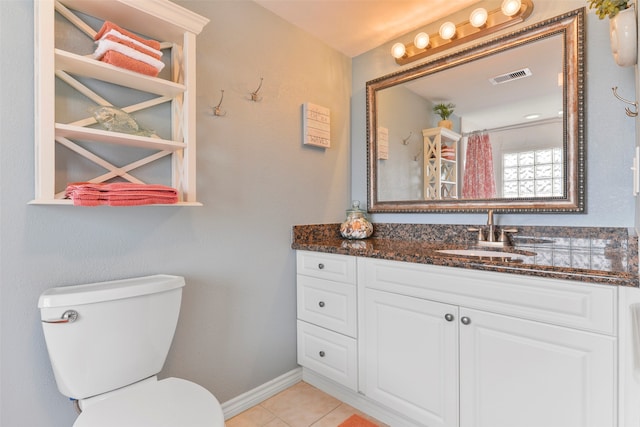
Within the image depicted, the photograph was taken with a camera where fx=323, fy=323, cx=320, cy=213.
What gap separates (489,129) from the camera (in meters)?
1.76

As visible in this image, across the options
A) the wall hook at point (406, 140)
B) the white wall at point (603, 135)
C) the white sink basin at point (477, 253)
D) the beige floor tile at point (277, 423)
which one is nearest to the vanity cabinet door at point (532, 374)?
the white sink basin at point (477, 253)

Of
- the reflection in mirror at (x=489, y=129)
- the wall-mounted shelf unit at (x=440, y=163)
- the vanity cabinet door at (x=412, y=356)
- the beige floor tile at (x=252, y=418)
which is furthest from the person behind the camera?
the wall-mounted shelf unit at (x=440, y=163)

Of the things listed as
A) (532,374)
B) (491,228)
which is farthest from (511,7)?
(532,374)

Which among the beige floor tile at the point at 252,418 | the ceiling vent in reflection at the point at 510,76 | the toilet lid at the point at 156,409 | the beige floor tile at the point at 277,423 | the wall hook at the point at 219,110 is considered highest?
the ceiling vent in reflection at the point at 510,76

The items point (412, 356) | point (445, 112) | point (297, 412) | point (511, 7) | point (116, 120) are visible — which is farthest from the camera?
point (445, 112)

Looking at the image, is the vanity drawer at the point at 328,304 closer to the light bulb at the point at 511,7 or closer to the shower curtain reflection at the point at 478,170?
the shower curtain reflection at the point at 478,170

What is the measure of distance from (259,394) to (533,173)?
72.8 inches

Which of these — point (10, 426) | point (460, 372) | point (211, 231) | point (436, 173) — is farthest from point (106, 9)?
point (460, 372)

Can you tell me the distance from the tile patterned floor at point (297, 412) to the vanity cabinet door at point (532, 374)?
0.61 m

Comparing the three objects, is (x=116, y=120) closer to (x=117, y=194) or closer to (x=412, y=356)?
(x=117, y=194)

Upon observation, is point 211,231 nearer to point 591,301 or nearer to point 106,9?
point 106,9

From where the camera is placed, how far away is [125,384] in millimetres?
1161

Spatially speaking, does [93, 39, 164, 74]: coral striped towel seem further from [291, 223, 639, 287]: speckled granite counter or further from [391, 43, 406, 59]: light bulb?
[391, 43, 406, 59]: light bulb

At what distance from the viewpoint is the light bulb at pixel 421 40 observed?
1911mm
